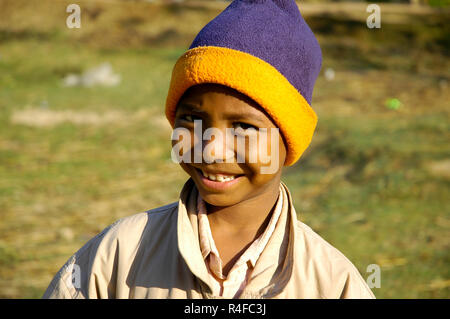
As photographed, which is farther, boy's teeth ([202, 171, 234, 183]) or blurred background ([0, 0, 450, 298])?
blurred background ([0, 0, 450, 298])

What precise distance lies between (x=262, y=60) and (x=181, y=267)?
2.68 ft

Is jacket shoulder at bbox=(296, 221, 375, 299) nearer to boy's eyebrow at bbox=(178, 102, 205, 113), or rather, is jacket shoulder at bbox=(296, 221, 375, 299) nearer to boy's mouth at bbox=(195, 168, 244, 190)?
boy's mouth at bbox=(195, 168, 244, 190)

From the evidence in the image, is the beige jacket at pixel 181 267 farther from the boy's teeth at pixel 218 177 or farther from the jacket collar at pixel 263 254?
the boy's teeth at pixel 218 177

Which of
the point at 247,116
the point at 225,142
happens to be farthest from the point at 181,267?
the point at 247,116

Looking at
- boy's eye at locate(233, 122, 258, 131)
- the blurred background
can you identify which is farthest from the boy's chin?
the blurred background

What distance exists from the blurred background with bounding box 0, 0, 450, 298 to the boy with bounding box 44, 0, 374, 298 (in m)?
2.36

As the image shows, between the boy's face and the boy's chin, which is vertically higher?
the boy's face

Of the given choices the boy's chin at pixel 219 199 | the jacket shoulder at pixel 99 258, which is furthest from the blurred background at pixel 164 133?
the boy's chin at pixel 219 199

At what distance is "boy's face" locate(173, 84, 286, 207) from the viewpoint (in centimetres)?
207

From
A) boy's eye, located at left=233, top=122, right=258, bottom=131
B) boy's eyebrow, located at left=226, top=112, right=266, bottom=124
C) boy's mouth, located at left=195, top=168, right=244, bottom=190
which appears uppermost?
boy's eyebrow, located at left=226, top=112, right=266, bottom=124

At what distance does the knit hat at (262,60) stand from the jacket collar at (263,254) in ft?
1.10

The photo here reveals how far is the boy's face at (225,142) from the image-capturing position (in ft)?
6.79
